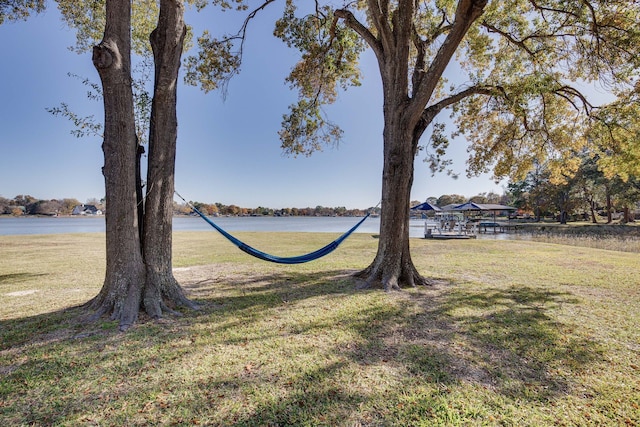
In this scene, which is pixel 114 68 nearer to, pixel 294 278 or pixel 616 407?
pixel 294 278

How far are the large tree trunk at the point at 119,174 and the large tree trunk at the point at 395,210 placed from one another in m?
3.00

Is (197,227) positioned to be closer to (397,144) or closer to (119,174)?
(119,174)

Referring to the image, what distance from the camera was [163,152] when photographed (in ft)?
10.8

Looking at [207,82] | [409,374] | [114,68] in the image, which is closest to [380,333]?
[409,374]

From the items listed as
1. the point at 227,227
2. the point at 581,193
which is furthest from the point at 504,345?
the point at 581,193

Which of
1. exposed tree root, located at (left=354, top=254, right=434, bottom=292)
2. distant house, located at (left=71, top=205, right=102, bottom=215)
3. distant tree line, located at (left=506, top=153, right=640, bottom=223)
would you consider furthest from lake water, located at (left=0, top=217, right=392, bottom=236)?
distant house, located at (left=71, top=205, right=102, bottom=215)

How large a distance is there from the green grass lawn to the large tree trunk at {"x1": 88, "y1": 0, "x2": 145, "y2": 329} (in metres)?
0.34

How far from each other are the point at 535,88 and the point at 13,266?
1005cm

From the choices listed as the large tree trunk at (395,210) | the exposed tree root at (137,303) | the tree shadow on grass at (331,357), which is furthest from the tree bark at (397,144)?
the exposed tree root at (137,303)

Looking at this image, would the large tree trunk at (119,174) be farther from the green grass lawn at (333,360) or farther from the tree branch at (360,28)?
the tree branch at (360,28)

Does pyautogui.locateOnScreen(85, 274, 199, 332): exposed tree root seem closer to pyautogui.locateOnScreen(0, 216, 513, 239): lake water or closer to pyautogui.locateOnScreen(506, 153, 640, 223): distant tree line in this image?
pyautogui.locateOnScreen(0, 216, 513, 239): lake water

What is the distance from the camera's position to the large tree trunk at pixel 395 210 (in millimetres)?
4277

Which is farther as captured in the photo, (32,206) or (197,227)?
(32,206)

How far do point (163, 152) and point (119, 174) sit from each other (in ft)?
1.76
